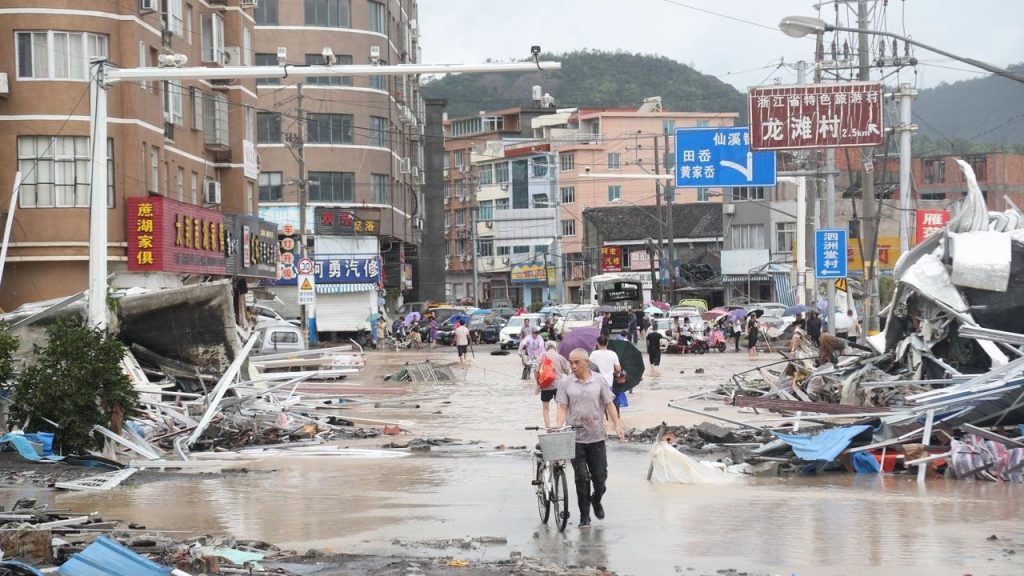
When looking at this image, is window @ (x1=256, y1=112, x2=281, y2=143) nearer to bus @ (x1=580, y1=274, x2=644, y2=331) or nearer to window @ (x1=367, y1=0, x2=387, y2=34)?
window @ (x1=367, y1=0, x2=387, y2=34)

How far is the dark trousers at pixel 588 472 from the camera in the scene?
43.3 feet

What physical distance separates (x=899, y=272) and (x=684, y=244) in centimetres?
7442

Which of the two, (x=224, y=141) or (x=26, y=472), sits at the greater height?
(x=224, y=141)

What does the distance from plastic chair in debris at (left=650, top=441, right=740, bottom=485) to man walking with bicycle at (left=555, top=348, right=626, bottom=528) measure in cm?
317

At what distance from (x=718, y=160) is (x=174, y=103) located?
18.8 m

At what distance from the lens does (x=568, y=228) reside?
377ft

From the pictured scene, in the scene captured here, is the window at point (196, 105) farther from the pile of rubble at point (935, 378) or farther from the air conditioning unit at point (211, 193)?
the pile of rubble at point (935, 378)

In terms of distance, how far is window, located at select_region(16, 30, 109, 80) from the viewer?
35594 mm

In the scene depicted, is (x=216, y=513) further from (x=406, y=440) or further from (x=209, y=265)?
(x=209, y=265)

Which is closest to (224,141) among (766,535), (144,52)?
(144,52)

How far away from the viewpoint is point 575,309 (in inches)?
2790

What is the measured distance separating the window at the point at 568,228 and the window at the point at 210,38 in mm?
68720

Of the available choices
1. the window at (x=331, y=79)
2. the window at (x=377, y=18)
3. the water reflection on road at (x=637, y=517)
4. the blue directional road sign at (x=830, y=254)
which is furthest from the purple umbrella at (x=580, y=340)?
the window at (x=377, y=18)

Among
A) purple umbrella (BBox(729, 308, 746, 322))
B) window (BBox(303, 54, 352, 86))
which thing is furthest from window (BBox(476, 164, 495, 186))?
purple umbrella (BBox(729, 308, 746, 322))
